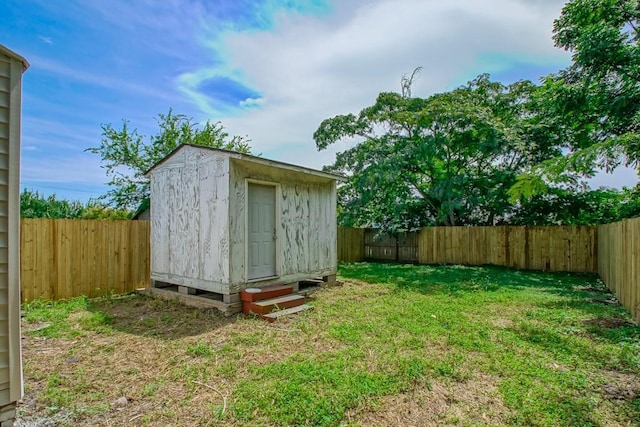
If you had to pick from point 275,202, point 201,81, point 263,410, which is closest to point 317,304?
point 275,202

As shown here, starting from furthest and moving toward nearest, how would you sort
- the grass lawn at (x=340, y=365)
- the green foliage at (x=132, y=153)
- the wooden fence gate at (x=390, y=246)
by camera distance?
the wooden fence gate at (x=390, y=246) < the green foliage at (x=132, y=153) < the grass lawn at (x=340, y=365)

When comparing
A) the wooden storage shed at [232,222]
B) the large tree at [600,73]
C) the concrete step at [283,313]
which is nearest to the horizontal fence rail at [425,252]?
the wooden storage shed at [232,222]

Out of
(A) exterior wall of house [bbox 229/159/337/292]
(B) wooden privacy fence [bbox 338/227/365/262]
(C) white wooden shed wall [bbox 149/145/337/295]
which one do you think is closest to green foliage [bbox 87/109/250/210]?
(C) white wooden shed wall [bbox 149/145/337/295]

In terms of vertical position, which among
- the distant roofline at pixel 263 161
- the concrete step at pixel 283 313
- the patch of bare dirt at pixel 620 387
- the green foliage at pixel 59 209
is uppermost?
the distant roofline at pixel 263 161

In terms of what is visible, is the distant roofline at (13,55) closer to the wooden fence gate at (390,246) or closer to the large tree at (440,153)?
the large tree at (440,153)

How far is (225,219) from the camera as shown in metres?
5.30

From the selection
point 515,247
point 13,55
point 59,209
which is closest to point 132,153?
point 59,209

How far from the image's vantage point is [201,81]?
8.62 meters

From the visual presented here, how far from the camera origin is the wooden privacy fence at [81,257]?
5879 millimetres

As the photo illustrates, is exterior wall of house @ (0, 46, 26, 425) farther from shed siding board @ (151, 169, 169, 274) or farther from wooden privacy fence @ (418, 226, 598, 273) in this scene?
wooden privacy fence @ (418, 226, 598, 273)

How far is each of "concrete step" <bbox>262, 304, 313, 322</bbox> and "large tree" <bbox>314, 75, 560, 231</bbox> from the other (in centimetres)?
642

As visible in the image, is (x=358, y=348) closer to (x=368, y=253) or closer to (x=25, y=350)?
(x=25, y=350)

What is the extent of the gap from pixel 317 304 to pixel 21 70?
4860 mm

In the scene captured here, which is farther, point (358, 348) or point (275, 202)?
point (275, 202)
